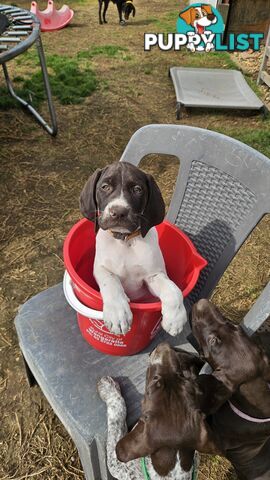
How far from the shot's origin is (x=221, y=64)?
8500 mm

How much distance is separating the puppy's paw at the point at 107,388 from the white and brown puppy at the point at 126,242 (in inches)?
14.9

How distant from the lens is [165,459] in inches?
69.8

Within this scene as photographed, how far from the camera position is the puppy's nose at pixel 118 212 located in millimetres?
1956

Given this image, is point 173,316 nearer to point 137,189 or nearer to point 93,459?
point 137,189

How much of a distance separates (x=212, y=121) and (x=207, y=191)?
13.4ft

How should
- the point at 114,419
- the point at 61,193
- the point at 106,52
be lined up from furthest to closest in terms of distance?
the point at 106,52
the point at 61,193
the point at 114,419

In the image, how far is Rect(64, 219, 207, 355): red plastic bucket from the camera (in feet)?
6.56

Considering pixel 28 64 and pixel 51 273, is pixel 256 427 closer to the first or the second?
pixel 51 273

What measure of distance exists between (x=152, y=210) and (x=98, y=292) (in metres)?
0.51

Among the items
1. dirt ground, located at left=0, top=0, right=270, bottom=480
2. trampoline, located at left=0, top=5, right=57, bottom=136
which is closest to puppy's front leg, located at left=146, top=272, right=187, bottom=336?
dirt ground, located at left=0, top=0, right=270, bottom=480

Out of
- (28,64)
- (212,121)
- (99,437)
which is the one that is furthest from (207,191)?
(28,64)

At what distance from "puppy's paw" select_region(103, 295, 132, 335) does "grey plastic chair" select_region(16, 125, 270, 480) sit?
0.49 metres

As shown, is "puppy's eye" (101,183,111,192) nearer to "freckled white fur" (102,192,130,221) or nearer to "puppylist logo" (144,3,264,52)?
"freckled white fur" (102,192,130,221)

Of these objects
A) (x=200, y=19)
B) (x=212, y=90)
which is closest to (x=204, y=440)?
(x=212, y=90)
